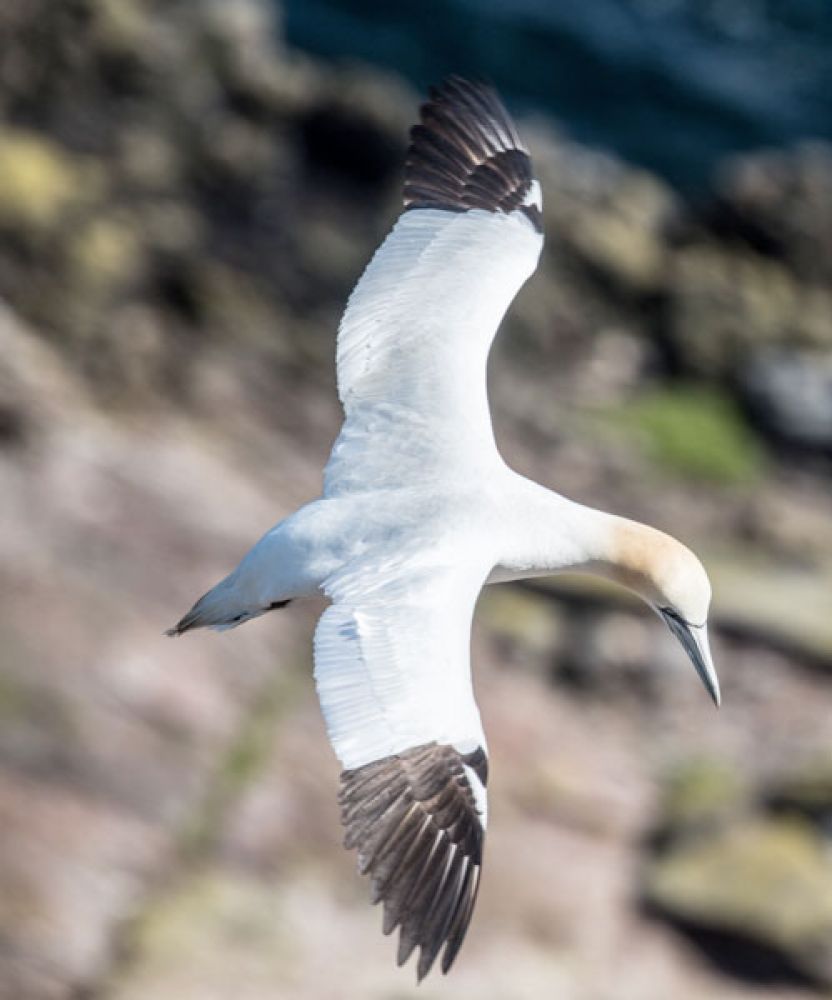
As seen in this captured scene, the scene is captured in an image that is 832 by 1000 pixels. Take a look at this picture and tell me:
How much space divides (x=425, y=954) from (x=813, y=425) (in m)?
11.2

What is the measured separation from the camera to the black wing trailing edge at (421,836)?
16.7ft

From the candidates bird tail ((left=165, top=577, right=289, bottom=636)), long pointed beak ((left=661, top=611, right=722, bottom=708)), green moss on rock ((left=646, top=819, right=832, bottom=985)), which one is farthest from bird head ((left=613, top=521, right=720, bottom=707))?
green moss on rock ((left=646, top=819, right=832, bottom=985))

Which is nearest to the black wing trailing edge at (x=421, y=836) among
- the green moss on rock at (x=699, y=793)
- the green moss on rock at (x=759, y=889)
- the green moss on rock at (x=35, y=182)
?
the green moss on rock at (x=759, y=889)

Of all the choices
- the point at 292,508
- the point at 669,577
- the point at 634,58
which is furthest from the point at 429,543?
the point at 634,58

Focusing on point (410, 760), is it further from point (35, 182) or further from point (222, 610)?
point (35, 182)

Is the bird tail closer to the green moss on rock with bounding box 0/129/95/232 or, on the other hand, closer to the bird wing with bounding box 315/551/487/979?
the bird wing with bounding box 315/551/487/979

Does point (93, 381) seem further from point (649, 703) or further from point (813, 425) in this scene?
point (813, 425)

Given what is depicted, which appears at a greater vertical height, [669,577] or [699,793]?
[699,793]

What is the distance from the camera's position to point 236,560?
11.1 m

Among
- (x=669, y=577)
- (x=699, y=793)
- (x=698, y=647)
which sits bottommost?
(x=698, y=647)

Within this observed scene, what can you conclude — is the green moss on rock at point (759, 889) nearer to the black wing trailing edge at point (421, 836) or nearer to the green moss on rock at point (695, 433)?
the green moss on rock at point (695, 433)

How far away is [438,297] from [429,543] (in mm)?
1278

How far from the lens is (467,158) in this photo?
24.6ft

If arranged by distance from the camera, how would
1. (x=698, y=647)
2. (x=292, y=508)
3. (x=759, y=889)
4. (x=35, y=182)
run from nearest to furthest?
1. (x=698, y=647)
2. (x=759, y=889)
3. (x=292, y=508)
4. (x=35, y=182)
